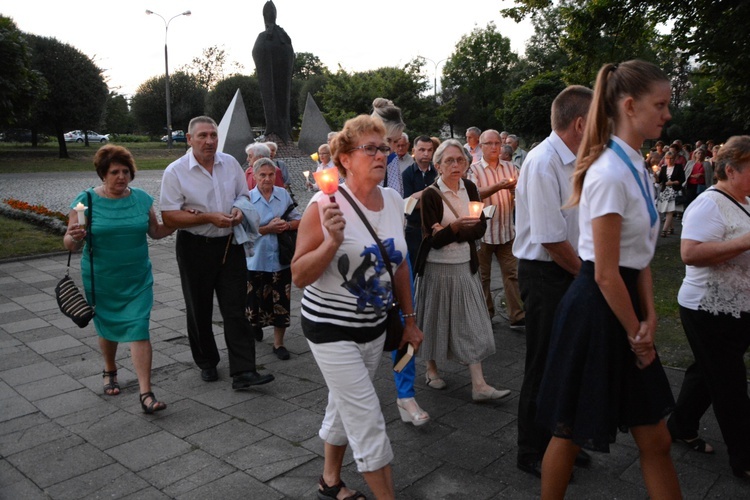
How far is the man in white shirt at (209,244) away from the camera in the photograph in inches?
198

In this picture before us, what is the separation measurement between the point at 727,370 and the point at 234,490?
2.72 m

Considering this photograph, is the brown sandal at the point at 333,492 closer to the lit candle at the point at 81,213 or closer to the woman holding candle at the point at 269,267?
the lit candle at the point at 81,213

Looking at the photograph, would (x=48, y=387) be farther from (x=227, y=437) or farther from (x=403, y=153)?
(x=403, y=153)

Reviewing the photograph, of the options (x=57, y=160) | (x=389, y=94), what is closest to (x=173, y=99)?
(x=57, y=160)

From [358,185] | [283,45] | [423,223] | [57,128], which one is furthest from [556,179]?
[57,128]

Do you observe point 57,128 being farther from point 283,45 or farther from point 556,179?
point 556,179

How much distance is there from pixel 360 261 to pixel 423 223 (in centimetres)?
183

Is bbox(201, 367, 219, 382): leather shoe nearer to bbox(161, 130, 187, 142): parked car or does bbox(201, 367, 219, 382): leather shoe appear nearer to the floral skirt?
the floral skirt

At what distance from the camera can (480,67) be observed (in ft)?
250

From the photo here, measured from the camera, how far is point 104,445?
13.6 ft

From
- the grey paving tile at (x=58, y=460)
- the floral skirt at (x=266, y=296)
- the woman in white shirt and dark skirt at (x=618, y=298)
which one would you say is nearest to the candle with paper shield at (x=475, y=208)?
the woman in white shirt and dark skirt at (x=618, y=298)

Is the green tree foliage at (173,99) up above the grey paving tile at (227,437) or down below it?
above

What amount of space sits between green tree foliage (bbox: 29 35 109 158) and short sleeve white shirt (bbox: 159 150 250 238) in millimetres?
40272

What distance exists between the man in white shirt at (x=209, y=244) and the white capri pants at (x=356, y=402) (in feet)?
7.06
